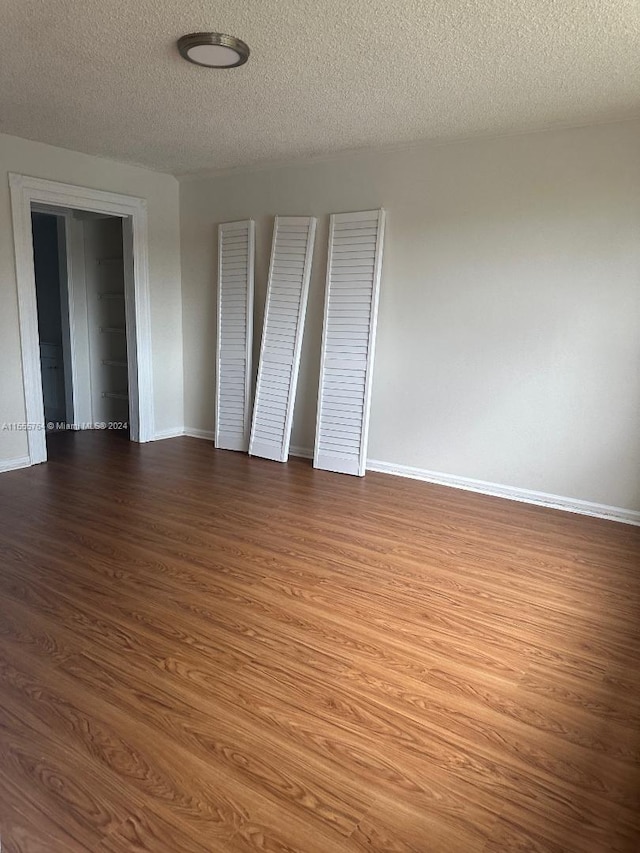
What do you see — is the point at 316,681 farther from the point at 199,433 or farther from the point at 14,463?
the point at 199,433

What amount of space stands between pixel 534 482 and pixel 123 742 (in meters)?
3.11

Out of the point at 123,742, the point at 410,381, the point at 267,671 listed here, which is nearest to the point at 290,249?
the point at 410,381

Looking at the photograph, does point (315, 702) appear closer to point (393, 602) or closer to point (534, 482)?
point (393, 602)

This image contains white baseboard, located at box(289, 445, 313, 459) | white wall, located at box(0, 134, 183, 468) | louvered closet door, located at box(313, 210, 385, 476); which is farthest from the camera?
white baseboard, located at box(289, 445, 313, 459)

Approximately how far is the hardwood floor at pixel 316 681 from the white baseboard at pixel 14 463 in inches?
34.4

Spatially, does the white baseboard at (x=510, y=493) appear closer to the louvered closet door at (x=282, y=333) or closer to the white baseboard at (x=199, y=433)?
the louvered closet door at (x=282, y=333)

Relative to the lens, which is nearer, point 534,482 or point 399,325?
point 534,482

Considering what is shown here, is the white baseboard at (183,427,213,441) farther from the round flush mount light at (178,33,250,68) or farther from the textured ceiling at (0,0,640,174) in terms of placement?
the round flush mount light at (178,33,250,68)

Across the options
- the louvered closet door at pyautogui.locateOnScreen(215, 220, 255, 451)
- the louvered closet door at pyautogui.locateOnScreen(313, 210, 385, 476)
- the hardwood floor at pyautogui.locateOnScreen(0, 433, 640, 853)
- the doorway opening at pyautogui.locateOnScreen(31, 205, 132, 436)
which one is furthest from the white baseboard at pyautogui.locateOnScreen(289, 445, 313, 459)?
the doorway opening at pyautogui.locateOnScreen(31, 205, 132, 436)

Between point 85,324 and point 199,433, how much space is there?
5.71 ft

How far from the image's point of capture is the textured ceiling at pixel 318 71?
7.87 ft

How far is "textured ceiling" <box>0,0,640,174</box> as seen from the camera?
7.87ft

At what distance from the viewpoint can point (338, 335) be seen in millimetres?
4684

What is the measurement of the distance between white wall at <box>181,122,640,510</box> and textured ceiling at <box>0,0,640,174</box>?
0.27m
